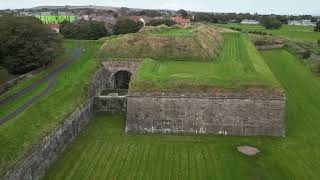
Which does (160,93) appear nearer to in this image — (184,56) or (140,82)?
(140,82)

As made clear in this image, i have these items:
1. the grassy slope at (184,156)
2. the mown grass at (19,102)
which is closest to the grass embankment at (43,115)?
the mown grass at (19,102)

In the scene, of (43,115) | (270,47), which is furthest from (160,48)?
(270,47)

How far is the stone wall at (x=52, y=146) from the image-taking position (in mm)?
17688

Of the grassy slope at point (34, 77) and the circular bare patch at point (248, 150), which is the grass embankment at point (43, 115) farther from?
the circular bare patch at point (248, 150)

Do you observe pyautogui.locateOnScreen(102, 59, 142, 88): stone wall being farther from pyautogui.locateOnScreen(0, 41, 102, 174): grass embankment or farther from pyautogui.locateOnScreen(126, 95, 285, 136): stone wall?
pyautogui.locateOnScreen(126, 95, 285, 136): stone wall

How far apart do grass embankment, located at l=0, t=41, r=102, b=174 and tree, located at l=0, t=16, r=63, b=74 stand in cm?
260

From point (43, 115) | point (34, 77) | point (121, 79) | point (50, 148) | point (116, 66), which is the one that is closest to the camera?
point (50, 148)

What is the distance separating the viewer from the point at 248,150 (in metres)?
22.8

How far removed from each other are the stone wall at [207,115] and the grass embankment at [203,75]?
86 cm

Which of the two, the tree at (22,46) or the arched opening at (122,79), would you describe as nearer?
the tree at (22,46)

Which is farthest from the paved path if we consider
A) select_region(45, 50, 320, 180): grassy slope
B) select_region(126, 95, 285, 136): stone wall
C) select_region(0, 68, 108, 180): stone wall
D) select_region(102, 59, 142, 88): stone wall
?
select_region(126, 95, 285, 136): stone wall

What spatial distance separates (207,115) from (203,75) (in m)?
4.16

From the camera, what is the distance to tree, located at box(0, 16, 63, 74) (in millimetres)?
33719

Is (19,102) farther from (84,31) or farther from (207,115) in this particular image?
(84,31)
